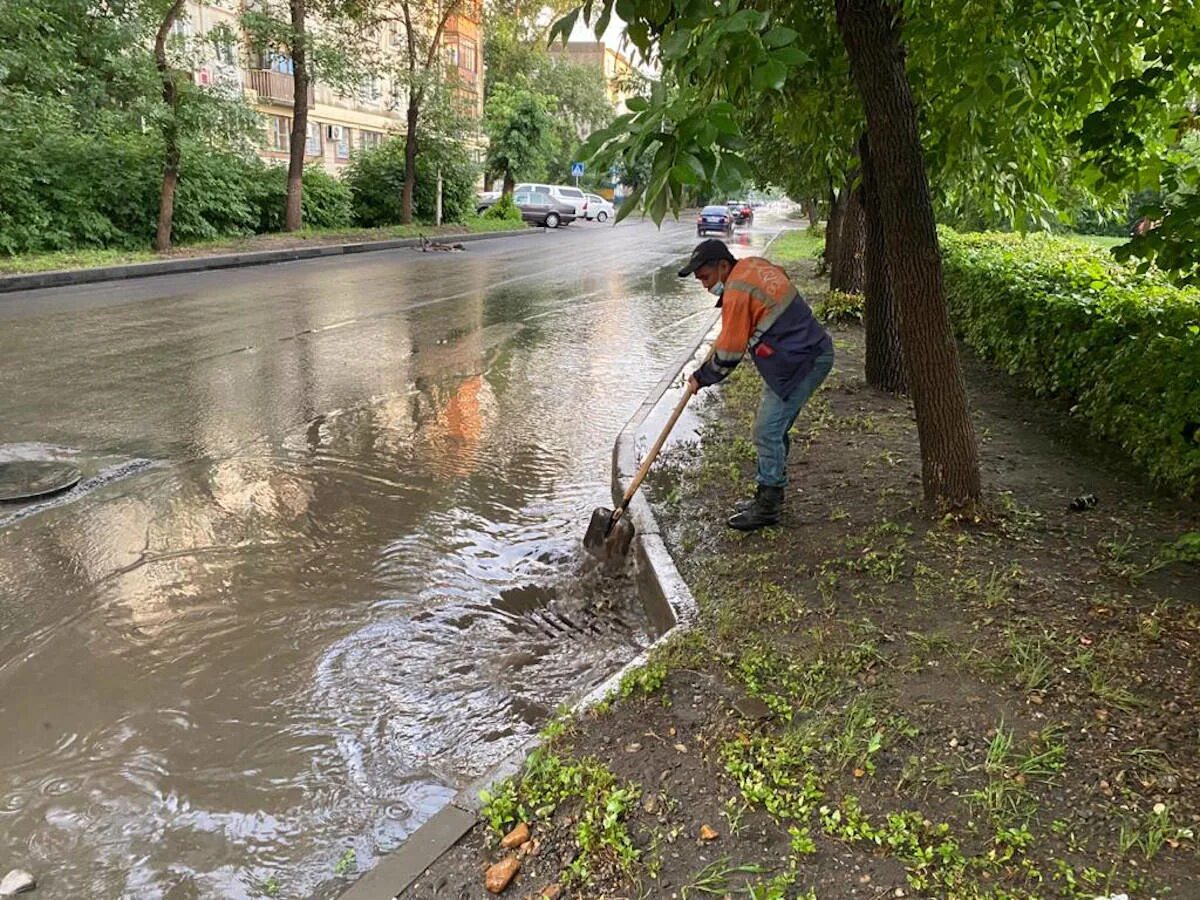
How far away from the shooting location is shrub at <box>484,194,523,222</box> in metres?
35.8

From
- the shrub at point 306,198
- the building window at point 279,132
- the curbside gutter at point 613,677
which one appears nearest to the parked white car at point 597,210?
the building window at point 279,132

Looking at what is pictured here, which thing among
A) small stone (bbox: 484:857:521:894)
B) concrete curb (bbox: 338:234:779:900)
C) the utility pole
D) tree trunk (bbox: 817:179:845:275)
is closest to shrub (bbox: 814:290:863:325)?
tree trunk (bbox: 817:179:845:275)

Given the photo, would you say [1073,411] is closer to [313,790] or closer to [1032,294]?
[1032,294]

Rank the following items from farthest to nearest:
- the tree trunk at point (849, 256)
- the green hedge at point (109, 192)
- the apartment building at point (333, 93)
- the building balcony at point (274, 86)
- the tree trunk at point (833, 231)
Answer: the building balcony at point (274, 86) → the apartment building at point (333, 93) → the green hedge at point (109, 192) → the tree trunk at point (833, 231) → the tree trunk at point (849, 256)

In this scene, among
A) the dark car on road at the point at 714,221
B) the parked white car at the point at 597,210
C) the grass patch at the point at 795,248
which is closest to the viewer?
the grass patch at the point at 795,248

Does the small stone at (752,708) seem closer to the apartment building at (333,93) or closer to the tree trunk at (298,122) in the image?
the tree trunk at (298,122)

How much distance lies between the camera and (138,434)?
641 centimetres

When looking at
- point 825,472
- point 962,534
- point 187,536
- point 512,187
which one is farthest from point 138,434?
point 512,187

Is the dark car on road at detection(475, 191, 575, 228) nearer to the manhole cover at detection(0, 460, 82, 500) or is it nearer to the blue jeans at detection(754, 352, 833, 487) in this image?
the manhole cover at detection(0, 460, 82, 500)

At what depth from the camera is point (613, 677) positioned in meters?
3.34

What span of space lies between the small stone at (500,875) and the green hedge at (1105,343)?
3953 mm

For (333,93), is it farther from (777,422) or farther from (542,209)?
(777,422)

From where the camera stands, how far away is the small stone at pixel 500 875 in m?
2.36

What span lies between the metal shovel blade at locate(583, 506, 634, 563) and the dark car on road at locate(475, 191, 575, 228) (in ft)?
115
